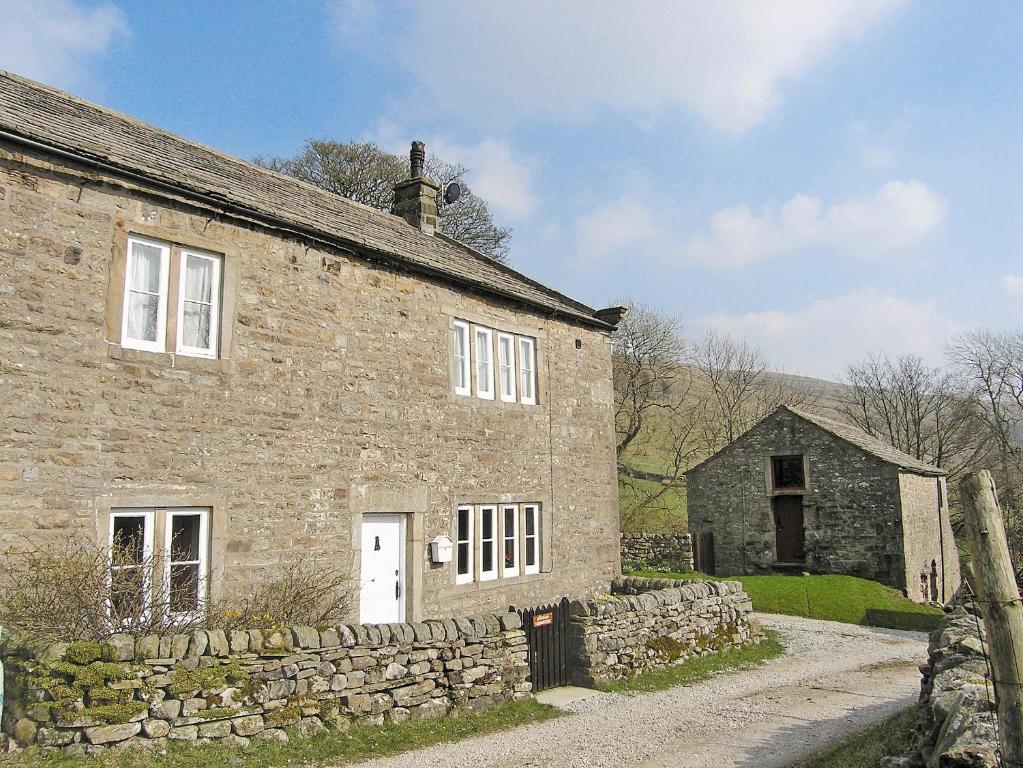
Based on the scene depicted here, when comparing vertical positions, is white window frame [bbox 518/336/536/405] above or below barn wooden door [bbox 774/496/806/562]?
above

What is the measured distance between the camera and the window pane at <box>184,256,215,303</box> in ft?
31.9

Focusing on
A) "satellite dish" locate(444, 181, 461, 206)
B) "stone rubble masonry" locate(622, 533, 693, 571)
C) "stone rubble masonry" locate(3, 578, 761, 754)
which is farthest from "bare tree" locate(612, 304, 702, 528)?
"stone rubble masonry" locate(3, 578, 761, 754)

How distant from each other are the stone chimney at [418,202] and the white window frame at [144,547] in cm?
959

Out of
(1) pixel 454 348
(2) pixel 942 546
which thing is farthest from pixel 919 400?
(1) pixel 454 348

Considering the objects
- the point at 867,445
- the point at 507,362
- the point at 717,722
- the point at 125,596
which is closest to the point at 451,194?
the point at 507,362

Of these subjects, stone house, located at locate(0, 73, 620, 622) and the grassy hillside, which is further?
the grassy hillside

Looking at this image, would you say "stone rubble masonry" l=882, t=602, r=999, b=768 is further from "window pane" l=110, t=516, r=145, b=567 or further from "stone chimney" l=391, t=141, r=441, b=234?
"stone chimney" l=391, t=141, r=441, b=234

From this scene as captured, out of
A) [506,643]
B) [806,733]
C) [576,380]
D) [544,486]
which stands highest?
[576,380]

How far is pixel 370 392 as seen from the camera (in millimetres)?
11648

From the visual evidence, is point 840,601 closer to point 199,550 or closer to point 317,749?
point 317,749

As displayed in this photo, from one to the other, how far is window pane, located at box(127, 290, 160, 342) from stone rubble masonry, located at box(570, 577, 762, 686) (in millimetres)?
7323

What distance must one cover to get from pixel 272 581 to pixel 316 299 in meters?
4.14

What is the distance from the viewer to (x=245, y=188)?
11562mm

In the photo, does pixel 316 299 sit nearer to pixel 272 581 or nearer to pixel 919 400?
pixel 272 581
